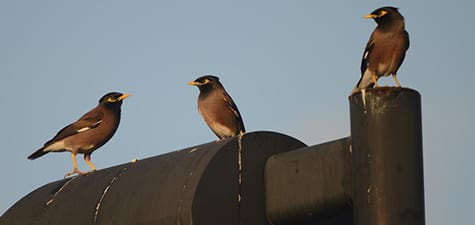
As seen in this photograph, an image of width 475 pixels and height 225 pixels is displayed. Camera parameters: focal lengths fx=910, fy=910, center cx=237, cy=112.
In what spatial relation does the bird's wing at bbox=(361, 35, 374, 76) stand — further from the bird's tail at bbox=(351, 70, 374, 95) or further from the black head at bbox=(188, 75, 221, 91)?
the black head at bbox=(188, 75, 221, 91)

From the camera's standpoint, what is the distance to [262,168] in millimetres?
6363

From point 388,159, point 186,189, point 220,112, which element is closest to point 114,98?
point 220,112

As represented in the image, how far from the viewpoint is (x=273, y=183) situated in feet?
20.1

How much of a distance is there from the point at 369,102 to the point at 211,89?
6.55 meters

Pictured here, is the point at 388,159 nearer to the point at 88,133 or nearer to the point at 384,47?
the point at 384,47

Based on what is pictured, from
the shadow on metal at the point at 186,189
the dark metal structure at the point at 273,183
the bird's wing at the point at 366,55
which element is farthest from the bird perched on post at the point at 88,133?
Result: the shadow on metal at the point at 186,189

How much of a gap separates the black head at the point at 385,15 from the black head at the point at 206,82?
2687 millimetres

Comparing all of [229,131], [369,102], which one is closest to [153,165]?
[369,102]

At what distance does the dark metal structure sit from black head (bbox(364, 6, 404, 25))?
10.3 ft

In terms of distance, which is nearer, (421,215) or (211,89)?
(421,215)

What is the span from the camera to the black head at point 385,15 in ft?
30.9

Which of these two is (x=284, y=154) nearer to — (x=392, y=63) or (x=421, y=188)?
(x=421, y=188)

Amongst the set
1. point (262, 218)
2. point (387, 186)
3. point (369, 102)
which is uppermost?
point (369, 102)

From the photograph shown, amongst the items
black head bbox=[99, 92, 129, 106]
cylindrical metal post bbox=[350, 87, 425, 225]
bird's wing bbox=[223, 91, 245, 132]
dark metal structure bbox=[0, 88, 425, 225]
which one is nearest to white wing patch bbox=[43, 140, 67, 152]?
black head bbox=[99, 92, 129, 106]
